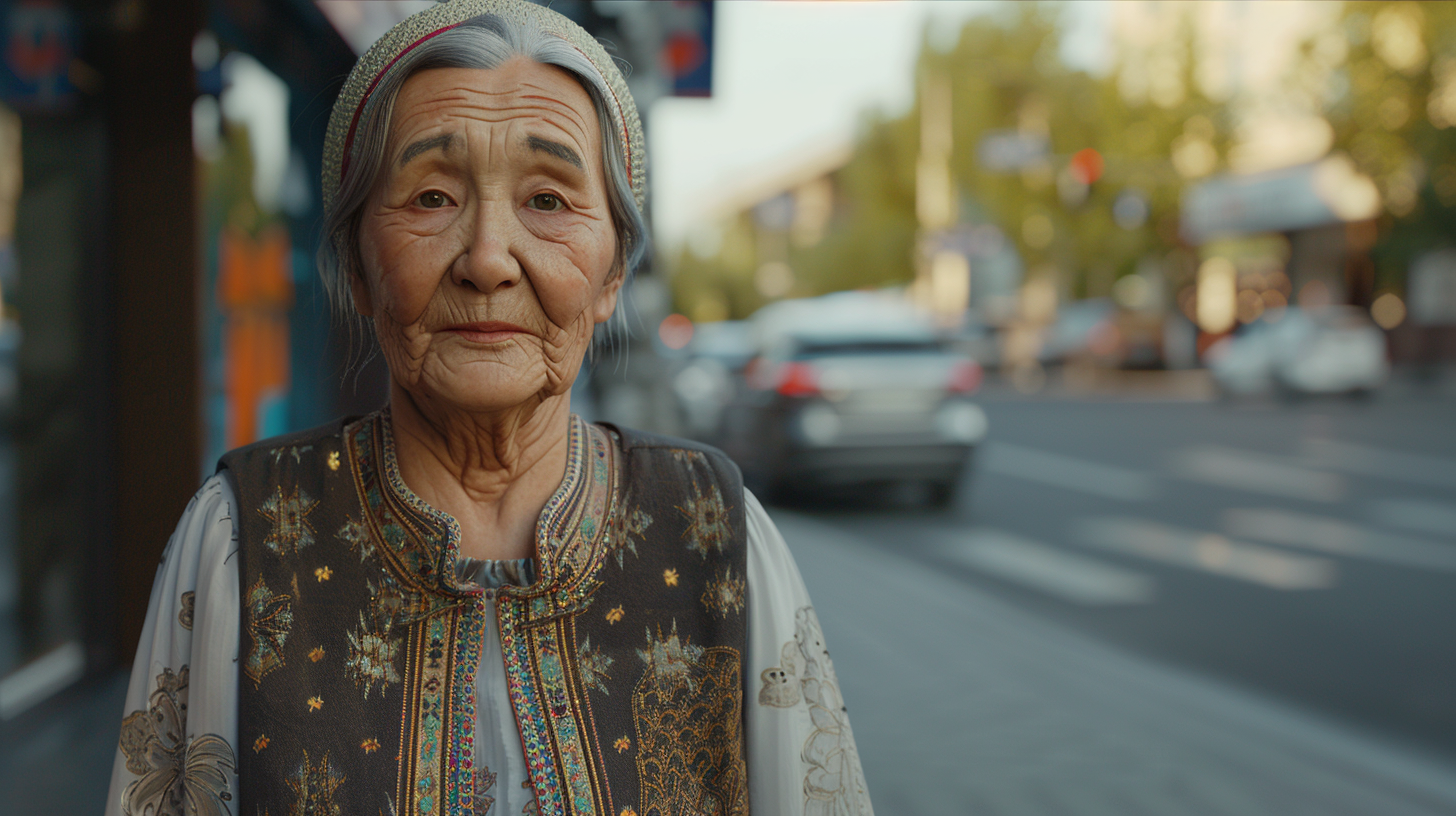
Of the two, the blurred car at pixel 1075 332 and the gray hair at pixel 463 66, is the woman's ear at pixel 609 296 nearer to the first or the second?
the gray hair at pixel 463 66

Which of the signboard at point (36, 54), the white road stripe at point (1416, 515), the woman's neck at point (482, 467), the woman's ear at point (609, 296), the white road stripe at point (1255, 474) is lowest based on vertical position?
the white road stripe at point (1416, 515)

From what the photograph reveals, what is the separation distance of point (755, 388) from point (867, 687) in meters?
6.09

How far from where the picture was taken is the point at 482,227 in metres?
1.21

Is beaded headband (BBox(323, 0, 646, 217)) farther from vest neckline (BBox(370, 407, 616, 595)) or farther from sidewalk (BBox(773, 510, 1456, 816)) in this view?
sidewalk (BBox(773, 510, 1456, 816))

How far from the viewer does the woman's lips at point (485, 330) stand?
123cm

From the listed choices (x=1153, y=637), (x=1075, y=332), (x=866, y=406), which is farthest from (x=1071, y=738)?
(x=1075, y=332)

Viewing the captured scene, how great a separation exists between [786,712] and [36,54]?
4495 mm

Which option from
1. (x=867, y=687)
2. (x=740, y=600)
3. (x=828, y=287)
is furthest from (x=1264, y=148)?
(x=740, y=600)

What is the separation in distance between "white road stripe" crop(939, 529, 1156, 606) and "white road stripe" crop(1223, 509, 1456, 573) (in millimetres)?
1767

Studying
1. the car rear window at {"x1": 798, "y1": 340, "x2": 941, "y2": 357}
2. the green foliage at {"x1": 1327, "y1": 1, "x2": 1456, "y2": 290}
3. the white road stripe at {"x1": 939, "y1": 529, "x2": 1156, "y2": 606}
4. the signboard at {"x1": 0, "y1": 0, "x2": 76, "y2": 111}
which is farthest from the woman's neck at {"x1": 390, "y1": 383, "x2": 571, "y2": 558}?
the green foliage at {"x1": 1327, "y1": 1, "x2": 1456, "y2": 290}

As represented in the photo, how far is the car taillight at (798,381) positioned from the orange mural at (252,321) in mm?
4964

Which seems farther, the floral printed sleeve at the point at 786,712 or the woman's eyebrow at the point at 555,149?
the floral printed sleeve at the point at 786,712

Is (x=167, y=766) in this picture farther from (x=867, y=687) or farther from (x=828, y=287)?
(x=828, y=287)

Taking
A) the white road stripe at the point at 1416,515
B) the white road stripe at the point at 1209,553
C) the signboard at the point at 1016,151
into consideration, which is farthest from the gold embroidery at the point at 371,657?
the signboard at the point at 1016,151
